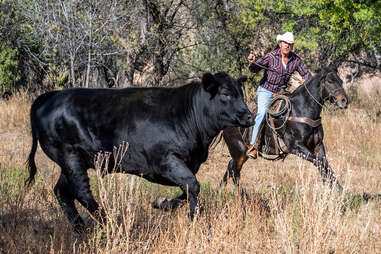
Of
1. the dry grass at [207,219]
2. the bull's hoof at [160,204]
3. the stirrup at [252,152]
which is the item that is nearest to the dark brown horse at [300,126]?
the stirrup at [252,152]

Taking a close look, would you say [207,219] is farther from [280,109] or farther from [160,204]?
[280,109]

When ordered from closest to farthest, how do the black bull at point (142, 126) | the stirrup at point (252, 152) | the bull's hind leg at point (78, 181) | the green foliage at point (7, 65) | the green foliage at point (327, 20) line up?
the black bull at point (142, 126) < the bull's hind leg at point (78, 181) < the stirrup at point (252, 152) < the green foliage at point (327, 20) < the green foliage at point (7, 65)

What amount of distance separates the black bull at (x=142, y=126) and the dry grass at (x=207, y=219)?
13.5 inches

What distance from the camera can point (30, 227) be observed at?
209 inches

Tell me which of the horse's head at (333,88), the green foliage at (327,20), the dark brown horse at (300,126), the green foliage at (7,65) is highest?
the green foliage at (327,20)

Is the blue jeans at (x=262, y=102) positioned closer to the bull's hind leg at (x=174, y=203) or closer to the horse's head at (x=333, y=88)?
the horse's head at (x=333, y=88)

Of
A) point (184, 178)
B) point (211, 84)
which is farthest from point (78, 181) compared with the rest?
point (211, 84)

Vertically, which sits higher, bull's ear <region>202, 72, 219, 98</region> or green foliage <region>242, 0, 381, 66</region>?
green foliage <region>242, 0, 381, 66</region>

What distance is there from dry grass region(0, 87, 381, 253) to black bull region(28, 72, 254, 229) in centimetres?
34

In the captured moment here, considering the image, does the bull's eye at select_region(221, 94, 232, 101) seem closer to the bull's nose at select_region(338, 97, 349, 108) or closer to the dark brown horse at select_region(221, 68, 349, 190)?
the dark brown horse at select_region(221, 68, 349, 190)

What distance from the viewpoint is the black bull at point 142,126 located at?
18.9 ft

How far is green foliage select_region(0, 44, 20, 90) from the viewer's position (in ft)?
61.2

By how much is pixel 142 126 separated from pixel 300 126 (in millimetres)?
3952

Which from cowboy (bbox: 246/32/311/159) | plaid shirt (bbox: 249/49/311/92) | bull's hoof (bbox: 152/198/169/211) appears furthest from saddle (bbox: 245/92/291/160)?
bull's hoof (bbox: 152/198/169/211)
